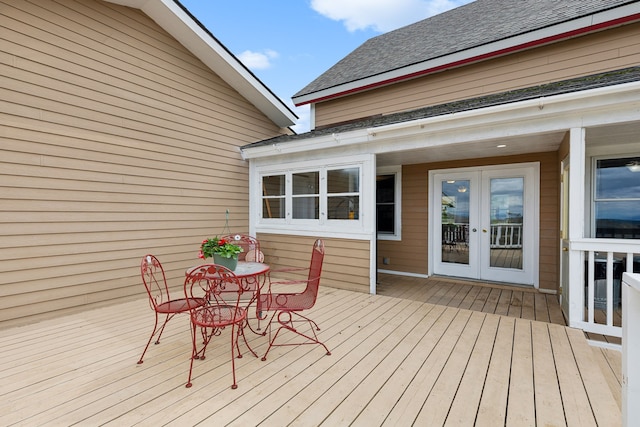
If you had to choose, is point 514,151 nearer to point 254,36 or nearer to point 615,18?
point 615,18

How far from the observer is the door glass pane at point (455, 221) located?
6.05m

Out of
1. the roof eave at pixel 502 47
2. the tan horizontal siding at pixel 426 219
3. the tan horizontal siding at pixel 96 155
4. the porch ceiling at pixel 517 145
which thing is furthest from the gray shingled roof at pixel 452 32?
the tan horizontal siding at pixel 96 155

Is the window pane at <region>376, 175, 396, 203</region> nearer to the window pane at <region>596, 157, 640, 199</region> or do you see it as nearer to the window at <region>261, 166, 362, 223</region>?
the window at <region>261, 166, 362, 223</region>

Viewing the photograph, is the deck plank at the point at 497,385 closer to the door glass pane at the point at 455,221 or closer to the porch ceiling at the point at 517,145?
the porch ceiling at the point at 517,145

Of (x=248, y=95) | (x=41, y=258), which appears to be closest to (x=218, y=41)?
(x=248, y=95)

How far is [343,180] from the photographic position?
18.0ft

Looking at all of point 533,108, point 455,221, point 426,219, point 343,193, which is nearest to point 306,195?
point 343,193

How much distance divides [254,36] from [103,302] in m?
15.3

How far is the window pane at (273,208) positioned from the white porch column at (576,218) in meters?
4.70

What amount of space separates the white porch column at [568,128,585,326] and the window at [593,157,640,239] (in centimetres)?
185

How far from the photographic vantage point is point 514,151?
515 centimetres

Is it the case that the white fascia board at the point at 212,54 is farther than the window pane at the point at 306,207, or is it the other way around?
the window pane at the point at 306,207

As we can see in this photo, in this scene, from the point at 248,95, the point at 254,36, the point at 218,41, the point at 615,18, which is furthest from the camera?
the point at 254,36

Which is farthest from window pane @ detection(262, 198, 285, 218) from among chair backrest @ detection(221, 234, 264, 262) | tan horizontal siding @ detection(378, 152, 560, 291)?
tan horizontal siding @ detection(378, 152, 560, 291)
